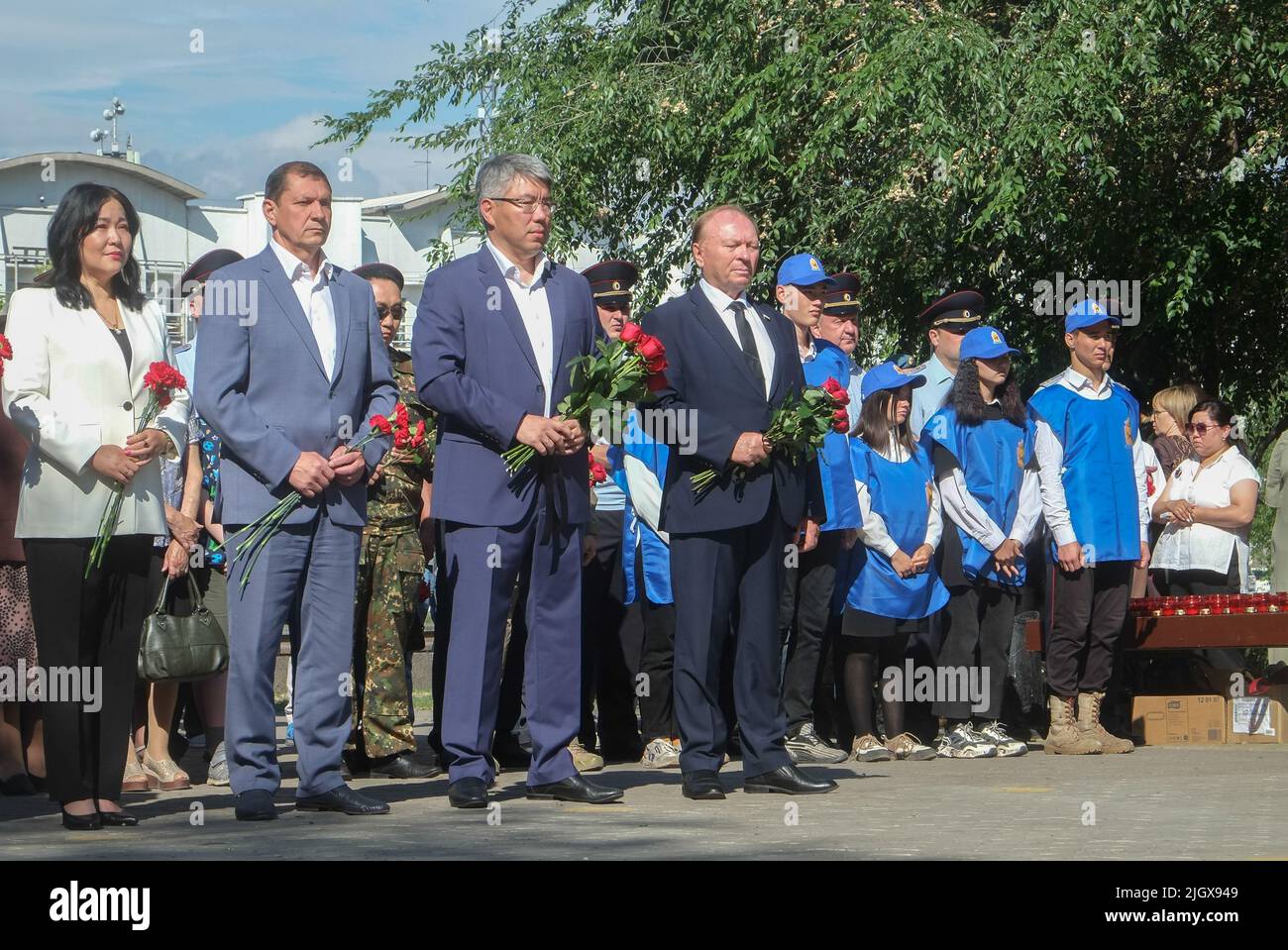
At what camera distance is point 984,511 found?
10.6 m

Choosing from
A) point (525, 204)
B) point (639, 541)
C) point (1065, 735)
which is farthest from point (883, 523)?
point (525, 204)

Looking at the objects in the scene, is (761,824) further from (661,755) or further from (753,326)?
(661,755)

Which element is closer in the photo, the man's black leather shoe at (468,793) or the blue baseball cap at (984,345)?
the man's black leather shoe at (468,793)

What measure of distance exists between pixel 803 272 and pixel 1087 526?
2403mm

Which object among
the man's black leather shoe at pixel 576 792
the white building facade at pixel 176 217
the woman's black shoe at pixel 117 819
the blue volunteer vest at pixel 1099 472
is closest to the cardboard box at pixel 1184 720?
the blue volunteer vest at pixel 1099 472

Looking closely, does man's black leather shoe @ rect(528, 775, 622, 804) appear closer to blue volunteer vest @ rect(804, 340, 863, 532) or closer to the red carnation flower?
the red carnation flower

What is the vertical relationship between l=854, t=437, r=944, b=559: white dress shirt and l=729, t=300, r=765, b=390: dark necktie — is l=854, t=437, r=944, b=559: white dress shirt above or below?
below

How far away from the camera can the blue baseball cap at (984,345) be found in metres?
10.7

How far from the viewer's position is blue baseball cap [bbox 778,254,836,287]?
9.26 metres

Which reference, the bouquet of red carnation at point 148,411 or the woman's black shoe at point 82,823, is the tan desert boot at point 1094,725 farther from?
the woman's black shoe at point 82,823

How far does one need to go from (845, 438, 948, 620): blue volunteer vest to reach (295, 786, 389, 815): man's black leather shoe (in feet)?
12.4

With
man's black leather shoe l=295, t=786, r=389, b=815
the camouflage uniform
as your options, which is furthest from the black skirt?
man's black leather shoe l=295, t=786, r=389, b=815

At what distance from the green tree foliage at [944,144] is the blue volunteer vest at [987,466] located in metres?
3.63

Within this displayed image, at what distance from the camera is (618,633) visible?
10.2 metres
